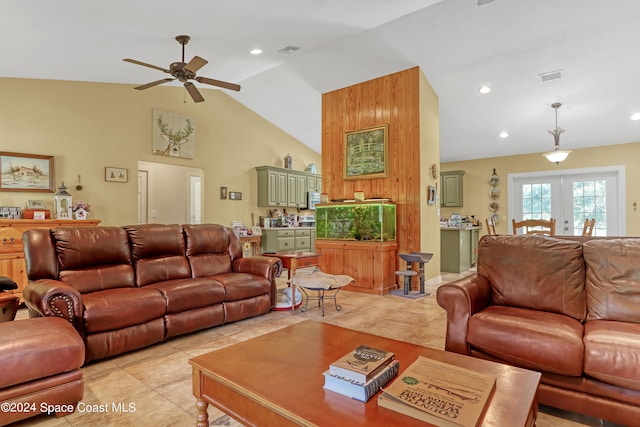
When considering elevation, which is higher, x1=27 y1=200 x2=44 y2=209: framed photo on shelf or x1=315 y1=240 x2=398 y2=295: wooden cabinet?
x1=27 y1=200 x2=44 y2=209: framed photo on shelf

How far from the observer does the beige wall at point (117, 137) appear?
4.71 m

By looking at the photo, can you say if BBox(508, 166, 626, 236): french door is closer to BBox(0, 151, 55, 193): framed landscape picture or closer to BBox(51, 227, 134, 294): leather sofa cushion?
BBox(51, 227, 134, 294): leather sofa cushion

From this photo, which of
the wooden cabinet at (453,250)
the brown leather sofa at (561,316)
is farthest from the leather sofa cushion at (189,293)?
the wooden cabinet at (453,250)

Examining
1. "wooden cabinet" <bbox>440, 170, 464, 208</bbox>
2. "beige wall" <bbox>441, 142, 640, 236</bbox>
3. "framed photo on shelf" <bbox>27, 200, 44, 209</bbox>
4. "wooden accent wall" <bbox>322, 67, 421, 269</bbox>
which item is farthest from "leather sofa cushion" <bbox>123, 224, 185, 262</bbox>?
"beige wall" <bbox>441, 142, 640, 236</bbox>

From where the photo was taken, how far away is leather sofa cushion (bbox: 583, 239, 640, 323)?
6.67ft

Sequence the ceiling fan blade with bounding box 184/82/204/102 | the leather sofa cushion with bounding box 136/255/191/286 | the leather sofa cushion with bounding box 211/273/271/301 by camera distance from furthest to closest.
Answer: the ceiling fan blade with bounding box 184/82/204/102 → the leather sofa cushion with bounding box 211/273/271/301 → the leather sofa cushion with bounding box 136/255/191/286

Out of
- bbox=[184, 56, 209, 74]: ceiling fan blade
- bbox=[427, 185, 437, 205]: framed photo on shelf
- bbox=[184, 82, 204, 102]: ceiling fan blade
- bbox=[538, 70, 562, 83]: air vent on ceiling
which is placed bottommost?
bbox=[427, 185, 437, 205]: framed photo on shelf

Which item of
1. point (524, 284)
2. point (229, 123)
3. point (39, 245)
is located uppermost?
point (229, 123)

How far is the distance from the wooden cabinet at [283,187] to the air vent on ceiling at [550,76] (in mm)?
4947

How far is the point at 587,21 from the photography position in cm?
392

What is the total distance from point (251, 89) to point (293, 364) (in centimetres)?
607

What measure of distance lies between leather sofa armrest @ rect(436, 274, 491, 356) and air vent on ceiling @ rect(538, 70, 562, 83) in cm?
425

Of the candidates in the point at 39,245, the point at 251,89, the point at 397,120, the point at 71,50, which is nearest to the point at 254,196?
the point at 251,89

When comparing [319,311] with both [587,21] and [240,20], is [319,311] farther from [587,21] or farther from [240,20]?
[587,21]
